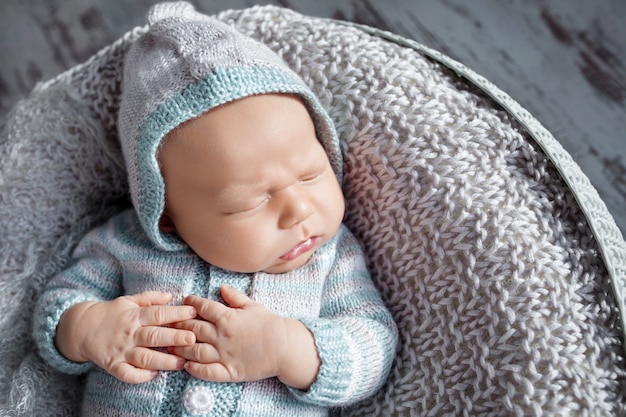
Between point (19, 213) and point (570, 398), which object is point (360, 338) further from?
point (19, 213)

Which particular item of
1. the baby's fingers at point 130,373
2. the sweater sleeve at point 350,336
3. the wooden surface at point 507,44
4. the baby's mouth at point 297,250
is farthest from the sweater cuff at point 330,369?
the wooden surface at point 507,44

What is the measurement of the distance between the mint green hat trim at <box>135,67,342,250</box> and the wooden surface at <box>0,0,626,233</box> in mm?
729

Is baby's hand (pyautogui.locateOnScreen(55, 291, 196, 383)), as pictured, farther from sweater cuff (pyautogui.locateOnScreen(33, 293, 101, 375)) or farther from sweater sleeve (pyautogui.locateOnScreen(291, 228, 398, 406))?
sweater sleeve (pyautogui.locateOnScreen(291, 228, 398, 406))

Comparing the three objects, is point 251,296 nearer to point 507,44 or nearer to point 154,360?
point 154,360

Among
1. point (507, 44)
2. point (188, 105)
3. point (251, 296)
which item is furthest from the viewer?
point (507, 44)

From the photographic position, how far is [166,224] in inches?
43.4

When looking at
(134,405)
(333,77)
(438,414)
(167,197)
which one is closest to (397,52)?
(333,77)

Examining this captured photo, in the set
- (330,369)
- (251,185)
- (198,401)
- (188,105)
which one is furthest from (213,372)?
(188,105)

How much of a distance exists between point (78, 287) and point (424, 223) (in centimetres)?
59

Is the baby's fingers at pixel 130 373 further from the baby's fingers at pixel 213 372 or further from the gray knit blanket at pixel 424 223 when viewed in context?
the gray knit blanket at pixel 424 223

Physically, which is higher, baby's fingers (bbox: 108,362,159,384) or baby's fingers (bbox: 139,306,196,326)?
baby's fingers (bbox: 139,306,196,326)

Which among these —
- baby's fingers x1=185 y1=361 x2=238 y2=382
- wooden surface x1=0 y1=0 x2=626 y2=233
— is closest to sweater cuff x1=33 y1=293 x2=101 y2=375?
baby's fingers x1=185 y1=361 x2=238 y2=382

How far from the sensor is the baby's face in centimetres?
94

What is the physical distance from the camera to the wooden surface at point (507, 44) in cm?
150
